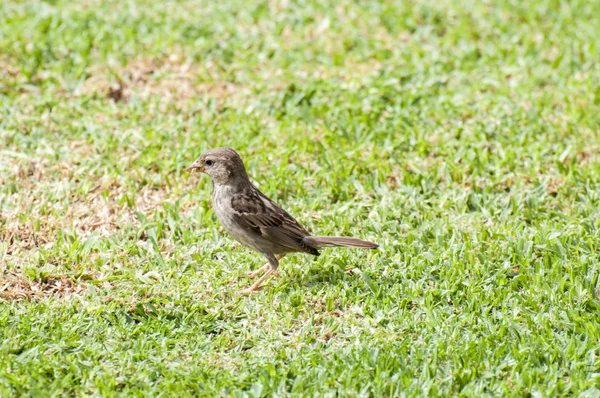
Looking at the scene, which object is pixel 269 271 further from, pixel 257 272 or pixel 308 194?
pixel 308 194

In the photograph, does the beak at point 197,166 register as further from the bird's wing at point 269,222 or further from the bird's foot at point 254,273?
the bird's foot at point 254,273

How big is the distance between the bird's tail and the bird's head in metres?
0.84

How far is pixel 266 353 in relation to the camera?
5.87 meters

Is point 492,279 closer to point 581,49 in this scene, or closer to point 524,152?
point 524,152

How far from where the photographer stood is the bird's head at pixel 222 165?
696cm

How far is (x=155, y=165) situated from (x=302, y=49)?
3102 millimetres

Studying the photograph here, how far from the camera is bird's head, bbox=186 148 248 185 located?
22.8ft

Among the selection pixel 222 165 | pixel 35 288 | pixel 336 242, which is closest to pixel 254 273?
pixel 336 242

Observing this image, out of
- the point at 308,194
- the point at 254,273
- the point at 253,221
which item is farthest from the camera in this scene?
the point at 308,194

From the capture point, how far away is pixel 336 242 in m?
6.61

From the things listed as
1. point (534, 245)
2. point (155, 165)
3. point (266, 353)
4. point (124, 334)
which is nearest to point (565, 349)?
point (534, 245)

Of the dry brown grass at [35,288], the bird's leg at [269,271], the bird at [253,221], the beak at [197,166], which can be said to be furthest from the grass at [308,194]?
the beak at [197,166]

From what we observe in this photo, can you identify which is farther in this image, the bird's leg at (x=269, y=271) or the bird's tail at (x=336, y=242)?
the bird's leg at (x=269, y=271)

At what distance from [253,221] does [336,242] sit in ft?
2.33
